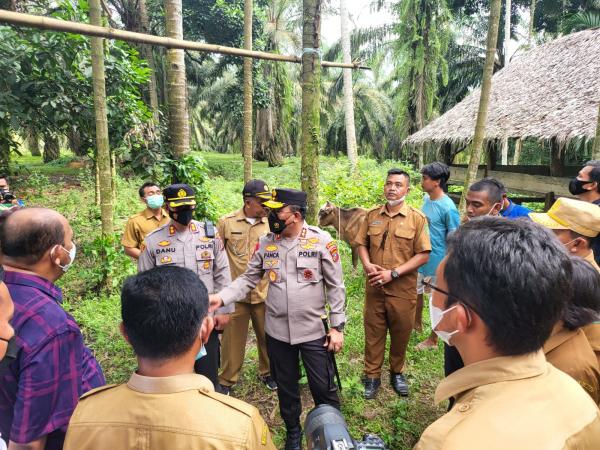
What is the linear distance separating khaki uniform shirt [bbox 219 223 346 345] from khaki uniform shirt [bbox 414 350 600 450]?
161cm

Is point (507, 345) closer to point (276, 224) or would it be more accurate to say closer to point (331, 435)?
point (331, 435)

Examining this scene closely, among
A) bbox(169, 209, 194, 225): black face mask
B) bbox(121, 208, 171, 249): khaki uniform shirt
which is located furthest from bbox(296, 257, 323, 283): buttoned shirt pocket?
bbox(121, 208, 171, 249): khaki uniform shirt

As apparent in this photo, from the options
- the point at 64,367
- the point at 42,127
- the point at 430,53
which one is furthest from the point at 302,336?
the point at 430,53

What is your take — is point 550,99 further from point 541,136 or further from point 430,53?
point 430,53

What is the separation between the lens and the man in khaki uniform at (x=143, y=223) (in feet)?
13.6

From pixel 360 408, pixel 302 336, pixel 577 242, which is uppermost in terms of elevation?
pixel 577 242

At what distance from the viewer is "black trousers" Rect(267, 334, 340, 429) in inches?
102

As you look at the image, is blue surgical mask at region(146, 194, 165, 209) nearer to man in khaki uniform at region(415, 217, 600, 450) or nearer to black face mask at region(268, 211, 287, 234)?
black face mask at region(268, 211, 287, 234)

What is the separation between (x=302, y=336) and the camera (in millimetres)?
2584

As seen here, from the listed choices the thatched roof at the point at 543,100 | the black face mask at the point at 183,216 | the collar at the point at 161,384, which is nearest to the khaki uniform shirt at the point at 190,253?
the black face mask at the point at 183,216

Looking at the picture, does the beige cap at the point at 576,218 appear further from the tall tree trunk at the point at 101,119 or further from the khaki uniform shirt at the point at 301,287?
the tall tree trunk at the point at 101,119

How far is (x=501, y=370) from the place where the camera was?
0.98 meters

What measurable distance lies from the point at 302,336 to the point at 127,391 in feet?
5.10

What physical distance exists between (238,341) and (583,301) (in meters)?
2.68
